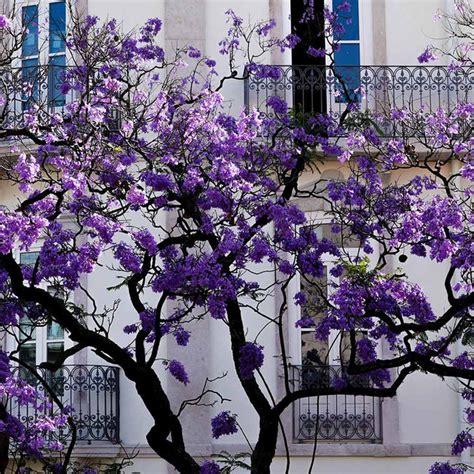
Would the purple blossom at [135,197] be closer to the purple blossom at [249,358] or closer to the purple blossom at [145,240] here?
the purple blossom at [145,240]

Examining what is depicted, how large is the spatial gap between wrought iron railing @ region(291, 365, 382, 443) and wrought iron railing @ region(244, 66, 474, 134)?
321 centimetres

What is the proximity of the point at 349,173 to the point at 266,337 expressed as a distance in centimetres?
220

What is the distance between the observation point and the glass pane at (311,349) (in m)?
18.7

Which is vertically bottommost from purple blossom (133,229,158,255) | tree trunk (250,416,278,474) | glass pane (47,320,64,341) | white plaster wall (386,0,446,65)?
tree trunk (250,416,278,474)

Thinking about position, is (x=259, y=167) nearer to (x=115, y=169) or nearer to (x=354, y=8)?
(x=115, y=169)

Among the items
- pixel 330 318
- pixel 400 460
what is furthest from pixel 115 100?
pixel 400 460

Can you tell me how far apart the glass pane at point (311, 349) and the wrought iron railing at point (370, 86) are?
2.75 meters

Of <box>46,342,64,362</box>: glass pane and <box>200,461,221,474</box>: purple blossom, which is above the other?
<box>46,342,64,362</box>: glass pane

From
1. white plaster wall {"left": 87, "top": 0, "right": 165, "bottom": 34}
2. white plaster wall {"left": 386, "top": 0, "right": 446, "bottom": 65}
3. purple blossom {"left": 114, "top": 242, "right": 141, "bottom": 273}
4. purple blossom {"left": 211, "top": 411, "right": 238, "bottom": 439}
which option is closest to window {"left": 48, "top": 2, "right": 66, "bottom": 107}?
white plaster wall {"left": 87, "top": 0, "right": 165, "bottom": 34}

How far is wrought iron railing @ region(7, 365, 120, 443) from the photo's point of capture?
59.7 feet

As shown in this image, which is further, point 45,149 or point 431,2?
point 431,2

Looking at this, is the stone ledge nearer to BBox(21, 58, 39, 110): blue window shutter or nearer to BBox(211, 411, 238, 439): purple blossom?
BBox(211, 411, 238, 439): purple blossom

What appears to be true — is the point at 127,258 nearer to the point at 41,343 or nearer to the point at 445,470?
the point at 445,470

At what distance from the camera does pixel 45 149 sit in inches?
520
